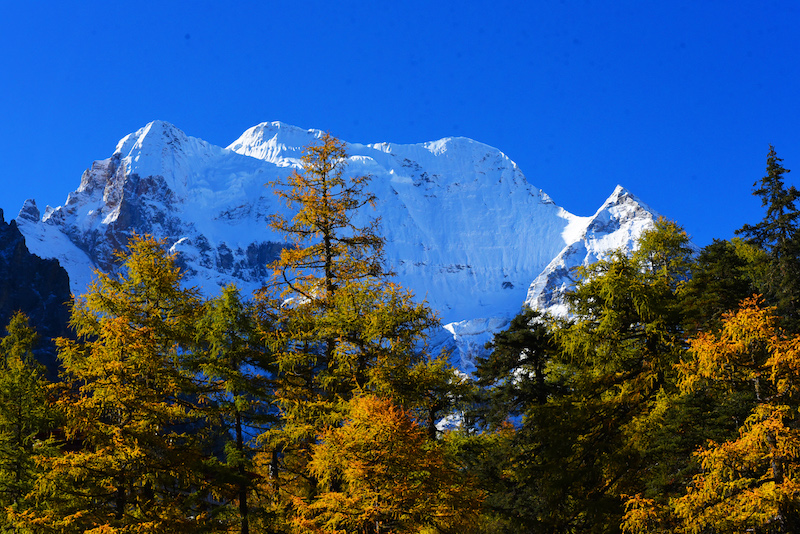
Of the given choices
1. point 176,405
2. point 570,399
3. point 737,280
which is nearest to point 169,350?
→ point 176,405

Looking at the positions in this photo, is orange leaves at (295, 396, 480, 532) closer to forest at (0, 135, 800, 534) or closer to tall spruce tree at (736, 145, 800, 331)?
forest at (0, 135, 800, 534)

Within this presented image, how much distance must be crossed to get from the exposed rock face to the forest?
441ft

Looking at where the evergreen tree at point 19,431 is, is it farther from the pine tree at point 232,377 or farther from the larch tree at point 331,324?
the larch tree at point 331,324

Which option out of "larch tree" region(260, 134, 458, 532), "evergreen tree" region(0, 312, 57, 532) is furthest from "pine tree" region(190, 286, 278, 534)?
"evergreen tree" region(0, 312, 57, 532)

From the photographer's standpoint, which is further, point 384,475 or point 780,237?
point 780,237

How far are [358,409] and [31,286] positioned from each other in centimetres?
15855

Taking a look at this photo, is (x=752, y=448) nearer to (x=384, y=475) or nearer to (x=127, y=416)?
(x=384, y=475)

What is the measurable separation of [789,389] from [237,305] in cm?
1263

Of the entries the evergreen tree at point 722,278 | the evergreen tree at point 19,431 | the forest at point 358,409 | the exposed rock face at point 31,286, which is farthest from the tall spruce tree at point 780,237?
the exposed rock face at point 31,286

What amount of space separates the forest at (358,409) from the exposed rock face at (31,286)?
13443 centimetres

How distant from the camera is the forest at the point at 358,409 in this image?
11.0 m

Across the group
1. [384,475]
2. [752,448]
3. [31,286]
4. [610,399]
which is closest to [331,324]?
[384,475]

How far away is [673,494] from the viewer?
38.5ft

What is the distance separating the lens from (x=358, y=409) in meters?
12.1
